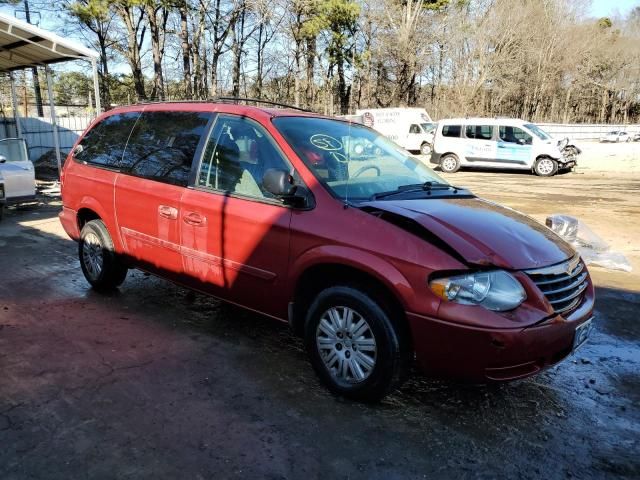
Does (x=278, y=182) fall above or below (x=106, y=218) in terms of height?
above

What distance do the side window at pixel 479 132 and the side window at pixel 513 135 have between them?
0.39 m

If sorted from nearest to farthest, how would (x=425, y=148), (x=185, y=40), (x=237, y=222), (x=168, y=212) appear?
(x=237, y=222), (x=168, y=212), (x=425, y=148), (x=185, y=40)

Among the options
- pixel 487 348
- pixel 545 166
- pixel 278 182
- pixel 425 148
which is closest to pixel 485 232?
pixel 487 348

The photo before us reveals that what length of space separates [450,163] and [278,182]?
1779cm

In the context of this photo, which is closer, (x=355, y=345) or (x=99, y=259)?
(x=355, y=345)

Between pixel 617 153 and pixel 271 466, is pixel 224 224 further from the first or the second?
pixel 617 153

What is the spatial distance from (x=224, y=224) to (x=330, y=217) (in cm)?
92

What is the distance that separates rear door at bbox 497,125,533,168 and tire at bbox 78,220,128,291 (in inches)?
650

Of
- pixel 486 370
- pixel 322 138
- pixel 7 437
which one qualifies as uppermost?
pixel 322 138

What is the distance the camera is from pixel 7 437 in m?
2.74

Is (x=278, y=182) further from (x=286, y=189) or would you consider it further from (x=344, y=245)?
(x=344, y=245)

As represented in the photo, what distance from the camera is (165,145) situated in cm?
432

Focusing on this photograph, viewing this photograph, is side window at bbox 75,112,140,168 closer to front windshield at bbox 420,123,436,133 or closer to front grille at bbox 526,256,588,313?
front grille at bbox 526,256,588,313

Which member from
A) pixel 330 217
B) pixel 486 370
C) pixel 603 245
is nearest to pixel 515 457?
pixel 486 370
